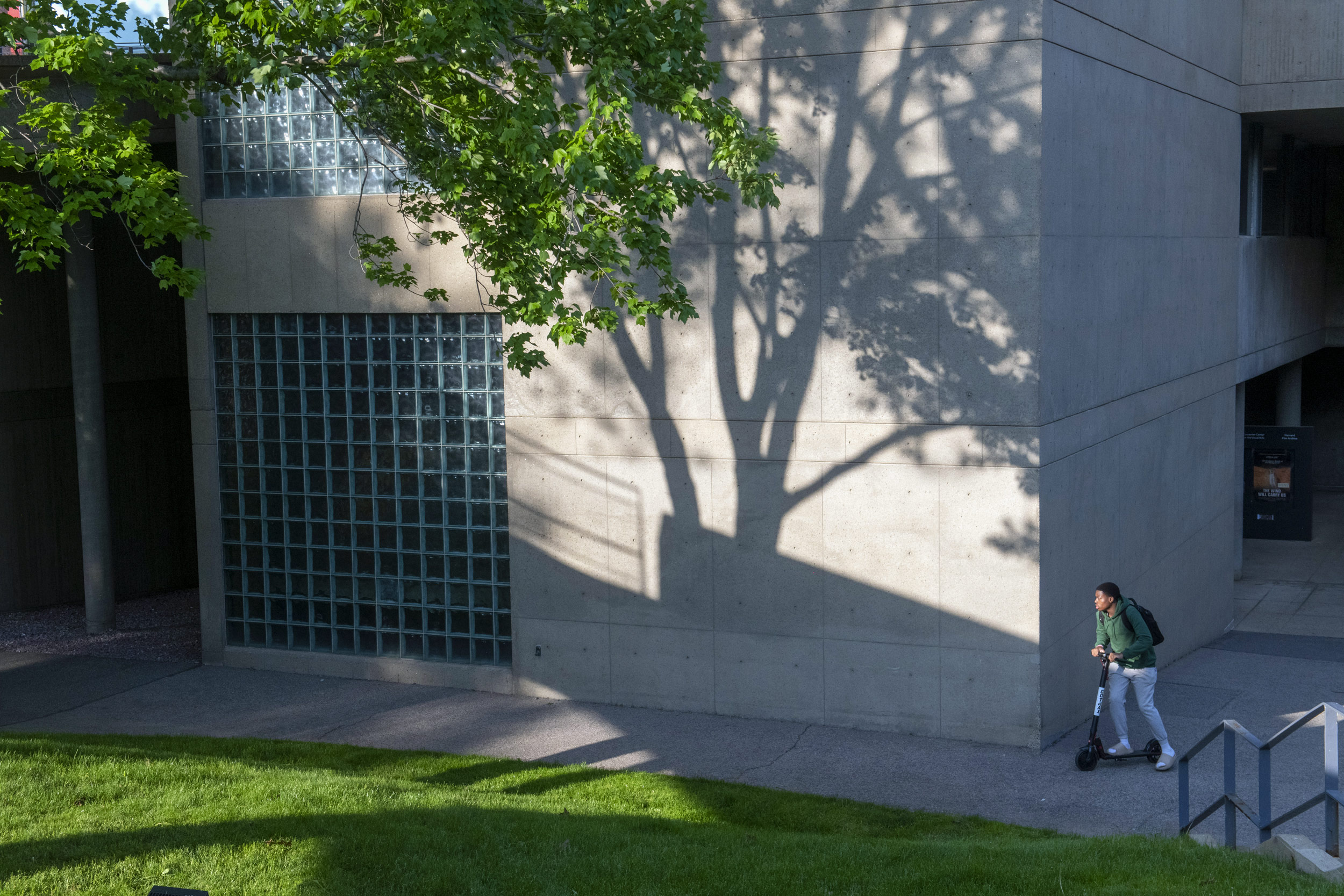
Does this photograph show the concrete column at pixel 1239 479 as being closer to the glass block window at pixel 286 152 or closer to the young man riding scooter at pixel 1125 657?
the young man riding scooter at pixel 1125 657

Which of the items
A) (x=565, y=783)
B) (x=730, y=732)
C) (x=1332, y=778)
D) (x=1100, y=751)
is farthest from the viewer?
(x=730, y=732)

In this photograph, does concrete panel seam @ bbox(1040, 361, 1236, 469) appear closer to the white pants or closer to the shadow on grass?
the white pants

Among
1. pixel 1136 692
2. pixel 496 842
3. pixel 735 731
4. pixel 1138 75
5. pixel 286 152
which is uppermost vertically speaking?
pixel 1138 75

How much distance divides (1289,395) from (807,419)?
58.2 ft

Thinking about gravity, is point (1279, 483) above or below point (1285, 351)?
below

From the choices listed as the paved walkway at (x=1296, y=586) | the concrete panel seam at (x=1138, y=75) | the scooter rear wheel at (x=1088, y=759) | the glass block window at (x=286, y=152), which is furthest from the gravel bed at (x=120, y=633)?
the paved walkway at (x=1296, y=586)

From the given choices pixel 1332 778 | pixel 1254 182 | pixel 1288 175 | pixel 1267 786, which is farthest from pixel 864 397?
pixel 1288 175

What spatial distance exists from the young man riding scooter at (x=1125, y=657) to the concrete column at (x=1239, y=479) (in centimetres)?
892

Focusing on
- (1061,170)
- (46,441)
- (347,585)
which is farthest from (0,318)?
Result: (1061,170)

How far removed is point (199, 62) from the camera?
10320 millimetres

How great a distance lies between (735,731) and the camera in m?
12.4

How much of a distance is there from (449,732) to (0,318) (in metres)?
9.62

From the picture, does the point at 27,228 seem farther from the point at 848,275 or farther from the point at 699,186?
the point at 848,275

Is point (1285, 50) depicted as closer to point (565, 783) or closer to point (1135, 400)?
point (1135, 400)
